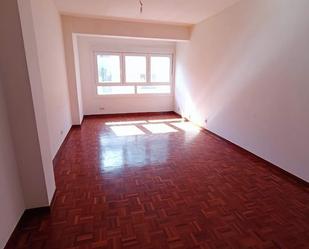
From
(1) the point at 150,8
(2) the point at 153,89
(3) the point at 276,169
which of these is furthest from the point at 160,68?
(3) the point at 276,169

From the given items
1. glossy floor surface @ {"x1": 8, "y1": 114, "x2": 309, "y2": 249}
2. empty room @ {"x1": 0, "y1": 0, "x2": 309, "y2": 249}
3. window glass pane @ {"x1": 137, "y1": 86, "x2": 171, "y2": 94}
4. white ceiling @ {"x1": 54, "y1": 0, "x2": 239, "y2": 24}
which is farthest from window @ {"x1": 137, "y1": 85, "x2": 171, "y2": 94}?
glossy floor surface @ {"x1": 8, "y1": 114, "x2": 309, "y2": 249}

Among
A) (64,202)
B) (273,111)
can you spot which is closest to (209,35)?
(273,111)

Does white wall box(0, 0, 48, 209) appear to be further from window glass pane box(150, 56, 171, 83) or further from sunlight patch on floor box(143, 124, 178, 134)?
window glass pane box(150, 56, 171, 83)

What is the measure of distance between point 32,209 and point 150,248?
1208 mm

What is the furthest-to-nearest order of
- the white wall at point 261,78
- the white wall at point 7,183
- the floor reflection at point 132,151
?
the floor reflection at point 132,151 < the white wall at point 261,78 < the white wall at point 7,183

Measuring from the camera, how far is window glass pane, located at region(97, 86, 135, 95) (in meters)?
6.34

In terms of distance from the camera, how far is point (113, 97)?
6430 mm

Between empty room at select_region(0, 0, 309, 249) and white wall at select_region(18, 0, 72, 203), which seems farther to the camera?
white wall at select_region(18, 0, 72, 203)

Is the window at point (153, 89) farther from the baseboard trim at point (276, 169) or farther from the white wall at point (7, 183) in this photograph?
the white wall at point (7, 183)

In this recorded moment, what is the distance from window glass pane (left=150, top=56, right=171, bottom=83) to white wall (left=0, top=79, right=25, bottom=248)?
211 inches

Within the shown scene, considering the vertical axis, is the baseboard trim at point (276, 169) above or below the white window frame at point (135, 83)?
below

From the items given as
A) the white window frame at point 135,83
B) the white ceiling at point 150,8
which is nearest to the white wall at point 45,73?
the white ceiling at point 150,8

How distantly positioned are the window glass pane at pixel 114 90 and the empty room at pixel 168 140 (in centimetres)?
110

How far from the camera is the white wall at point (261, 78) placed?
8.16ft
